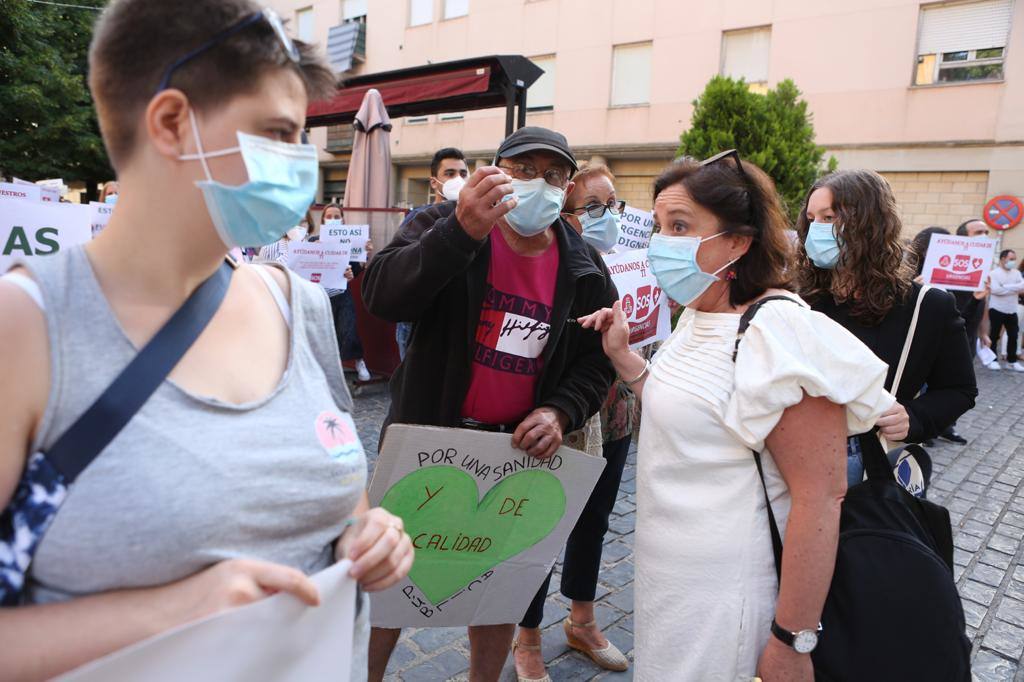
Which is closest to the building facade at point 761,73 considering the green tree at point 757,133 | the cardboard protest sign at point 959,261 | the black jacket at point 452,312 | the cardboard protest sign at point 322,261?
the green tree at point 757,133

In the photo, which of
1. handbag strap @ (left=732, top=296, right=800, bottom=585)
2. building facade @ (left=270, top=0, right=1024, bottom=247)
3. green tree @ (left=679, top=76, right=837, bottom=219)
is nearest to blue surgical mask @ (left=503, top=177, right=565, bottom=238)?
handbag strap @ (left=732, top=296, right=800, bottom=585)

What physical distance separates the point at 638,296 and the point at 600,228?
1.49ft

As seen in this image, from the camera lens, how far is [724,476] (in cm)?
173

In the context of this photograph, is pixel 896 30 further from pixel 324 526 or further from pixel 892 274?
pixel 324 526

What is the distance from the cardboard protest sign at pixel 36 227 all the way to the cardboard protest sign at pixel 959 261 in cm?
711

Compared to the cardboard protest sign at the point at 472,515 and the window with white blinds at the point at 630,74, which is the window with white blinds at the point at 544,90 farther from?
the cardboard protest sign at the point at 472,515

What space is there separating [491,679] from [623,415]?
135 centimetres

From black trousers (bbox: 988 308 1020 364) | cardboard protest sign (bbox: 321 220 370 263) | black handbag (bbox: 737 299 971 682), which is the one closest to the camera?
black handbag (bbox: 737 299 971 682)

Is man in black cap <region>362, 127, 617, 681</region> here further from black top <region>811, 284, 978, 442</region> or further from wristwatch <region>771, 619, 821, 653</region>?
black top <region>811, 284, 978, 442</region>

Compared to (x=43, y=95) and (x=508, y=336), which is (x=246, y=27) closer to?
(x=508, y=336)

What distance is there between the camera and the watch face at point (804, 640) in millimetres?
1592

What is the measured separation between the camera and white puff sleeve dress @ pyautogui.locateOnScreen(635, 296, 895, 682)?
1.61 m

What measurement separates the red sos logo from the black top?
4.83ft

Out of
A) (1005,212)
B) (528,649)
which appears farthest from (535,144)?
(1005,212)
